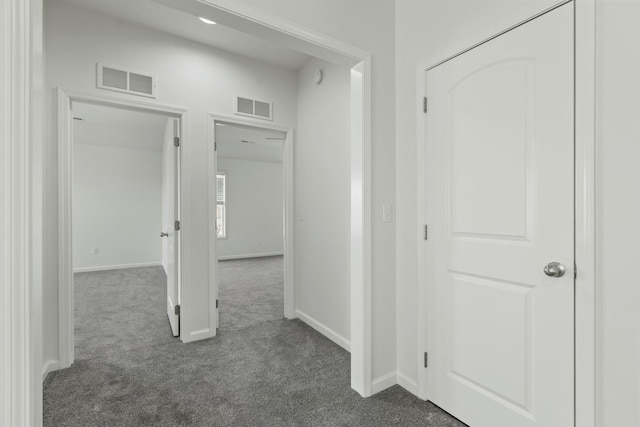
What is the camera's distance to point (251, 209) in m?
8.03

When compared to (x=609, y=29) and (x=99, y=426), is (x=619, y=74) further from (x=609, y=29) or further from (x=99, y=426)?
(x=99, y=426)

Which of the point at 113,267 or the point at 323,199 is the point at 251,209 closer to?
the point at 113,267

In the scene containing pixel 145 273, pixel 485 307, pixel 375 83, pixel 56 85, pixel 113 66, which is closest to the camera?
pixel 485 307

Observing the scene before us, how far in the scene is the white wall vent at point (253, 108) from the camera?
3.02 meters

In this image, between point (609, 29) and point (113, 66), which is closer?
point (609, 29)

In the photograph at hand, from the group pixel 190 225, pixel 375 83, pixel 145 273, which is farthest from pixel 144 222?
pixel 375 83

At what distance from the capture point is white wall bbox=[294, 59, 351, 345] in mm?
2670

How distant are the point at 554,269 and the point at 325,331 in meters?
2.07

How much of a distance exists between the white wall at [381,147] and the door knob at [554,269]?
0.91 m

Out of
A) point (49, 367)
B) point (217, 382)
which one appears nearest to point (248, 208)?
point (49, 367)

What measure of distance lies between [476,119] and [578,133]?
471mm

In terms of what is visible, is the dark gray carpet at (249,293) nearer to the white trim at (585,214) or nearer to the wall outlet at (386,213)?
the wall outlet at (386,213)

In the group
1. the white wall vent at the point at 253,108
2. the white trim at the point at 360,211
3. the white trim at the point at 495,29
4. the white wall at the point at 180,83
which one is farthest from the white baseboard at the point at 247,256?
the white trim at the point at 495,29

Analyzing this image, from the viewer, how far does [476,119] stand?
5.29 feet
